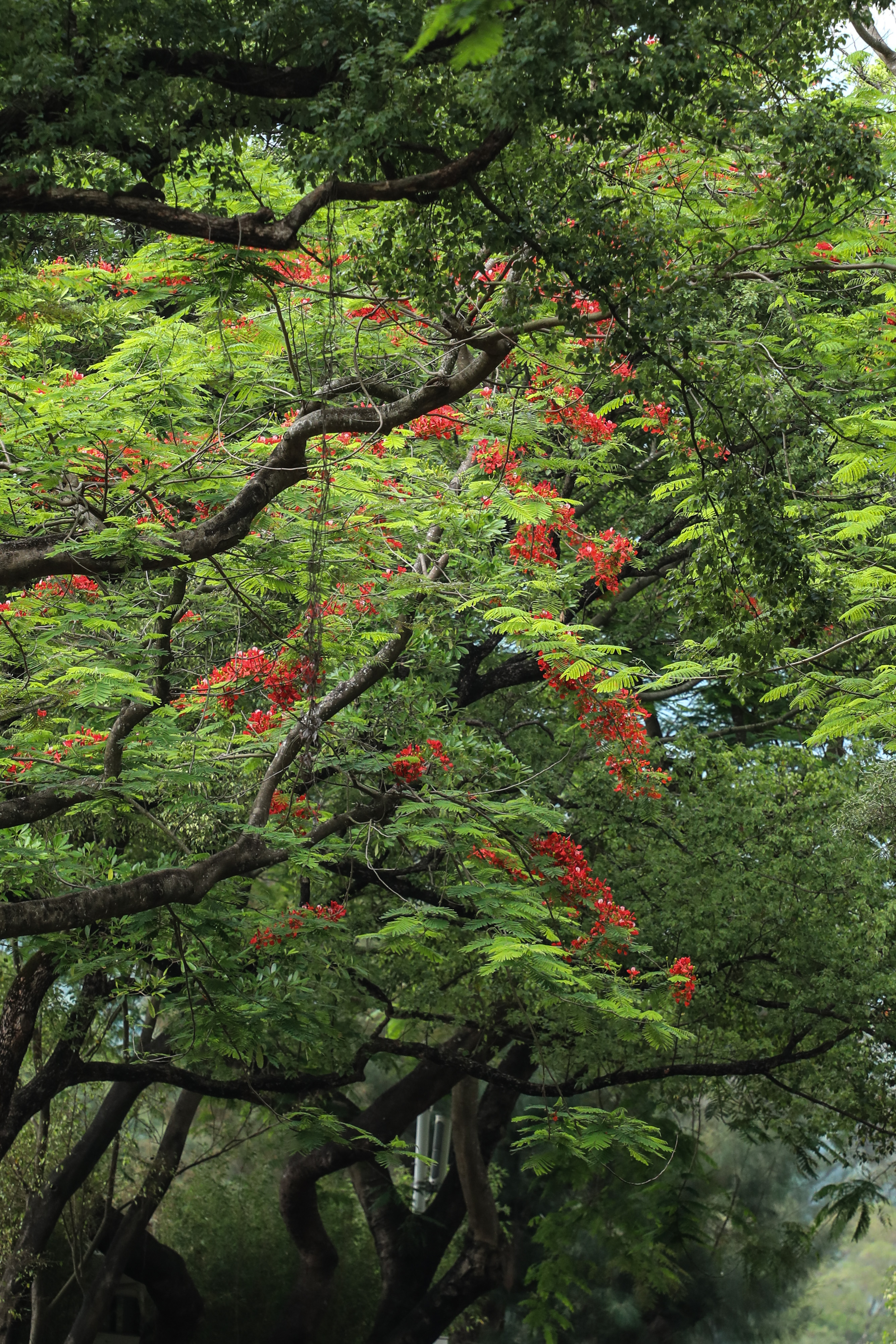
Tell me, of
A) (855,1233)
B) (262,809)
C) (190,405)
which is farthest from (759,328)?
(855,1233)

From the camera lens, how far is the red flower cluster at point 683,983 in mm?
8031

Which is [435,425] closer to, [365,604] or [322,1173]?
[365,604]

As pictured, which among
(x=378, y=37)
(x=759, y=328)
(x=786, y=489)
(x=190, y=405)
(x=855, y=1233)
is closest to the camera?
(x=378, y=37)

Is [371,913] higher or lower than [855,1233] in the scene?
higher

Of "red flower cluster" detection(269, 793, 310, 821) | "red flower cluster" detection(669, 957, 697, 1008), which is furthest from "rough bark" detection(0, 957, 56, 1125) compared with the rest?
"red flower cluster" detection(669, 957, 697, 1008)

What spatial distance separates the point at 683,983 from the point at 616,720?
69.1 inches

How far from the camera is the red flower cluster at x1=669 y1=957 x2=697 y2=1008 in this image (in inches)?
316

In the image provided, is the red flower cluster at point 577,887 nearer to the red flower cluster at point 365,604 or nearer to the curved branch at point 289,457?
the red flower cluster at point 365,604

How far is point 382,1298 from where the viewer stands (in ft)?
50.1

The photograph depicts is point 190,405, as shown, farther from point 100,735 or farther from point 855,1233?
point 855,1233

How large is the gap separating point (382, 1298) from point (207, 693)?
10.8 metres

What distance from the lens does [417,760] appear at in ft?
24.1

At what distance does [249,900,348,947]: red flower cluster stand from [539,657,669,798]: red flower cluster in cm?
200

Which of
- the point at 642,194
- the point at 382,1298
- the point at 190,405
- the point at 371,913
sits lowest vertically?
the point at 382,1298
